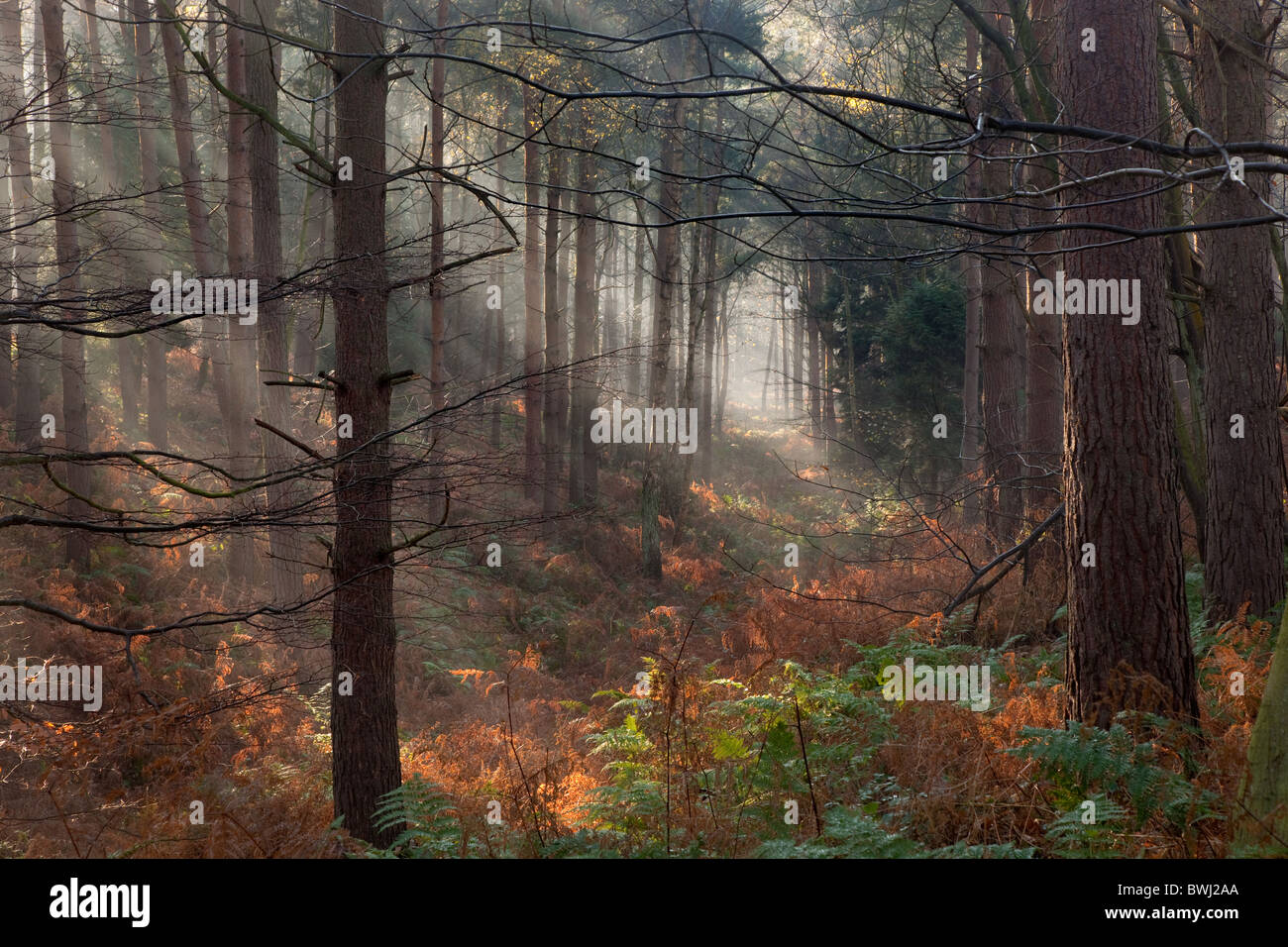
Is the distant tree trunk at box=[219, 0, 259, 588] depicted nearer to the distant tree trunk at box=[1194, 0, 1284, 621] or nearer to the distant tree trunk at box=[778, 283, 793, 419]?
the distant tree trunk at box=[778, 283, 793, 419]

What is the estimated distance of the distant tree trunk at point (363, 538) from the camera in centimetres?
596

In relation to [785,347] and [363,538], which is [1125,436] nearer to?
[363,538]

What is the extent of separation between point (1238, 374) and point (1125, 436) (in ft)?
10.8

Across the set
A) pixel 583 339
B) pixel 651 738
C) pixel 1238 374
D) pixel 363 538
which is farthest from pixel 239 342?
pixel 1238 374

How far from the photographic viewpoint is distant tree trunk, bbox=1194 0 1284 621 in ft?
23.5

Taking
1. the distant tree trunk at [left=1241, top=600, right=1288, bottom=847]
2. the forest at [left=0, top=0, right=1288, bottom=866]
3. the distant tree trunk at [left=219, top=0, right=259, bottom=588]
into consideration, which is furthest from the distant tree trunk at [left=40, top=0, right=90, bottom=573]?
the distant tree trunk at [left=1241, top=600, right=1288, bottom=847]

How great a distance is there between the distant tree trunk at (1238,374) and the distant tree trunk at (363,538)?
7003 millimetres

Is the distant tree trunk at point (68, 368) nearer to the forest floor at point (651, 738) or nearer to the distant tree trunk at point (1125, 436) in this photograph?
the forest floor at point (651, 738)

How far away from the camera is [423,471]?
6.01 m

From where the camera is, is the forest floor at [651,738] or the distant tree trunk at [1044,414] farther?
the distant tree trunk at [1044,414]

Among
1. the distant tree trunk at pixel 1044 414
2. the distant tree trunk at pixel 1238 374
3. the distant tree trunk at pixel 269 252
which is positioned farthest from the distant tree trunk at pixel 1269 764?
the distant tree trunk at pixel 269 252

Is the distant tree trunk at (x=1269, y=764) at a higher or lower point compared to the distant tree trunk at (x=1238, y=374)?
lower
